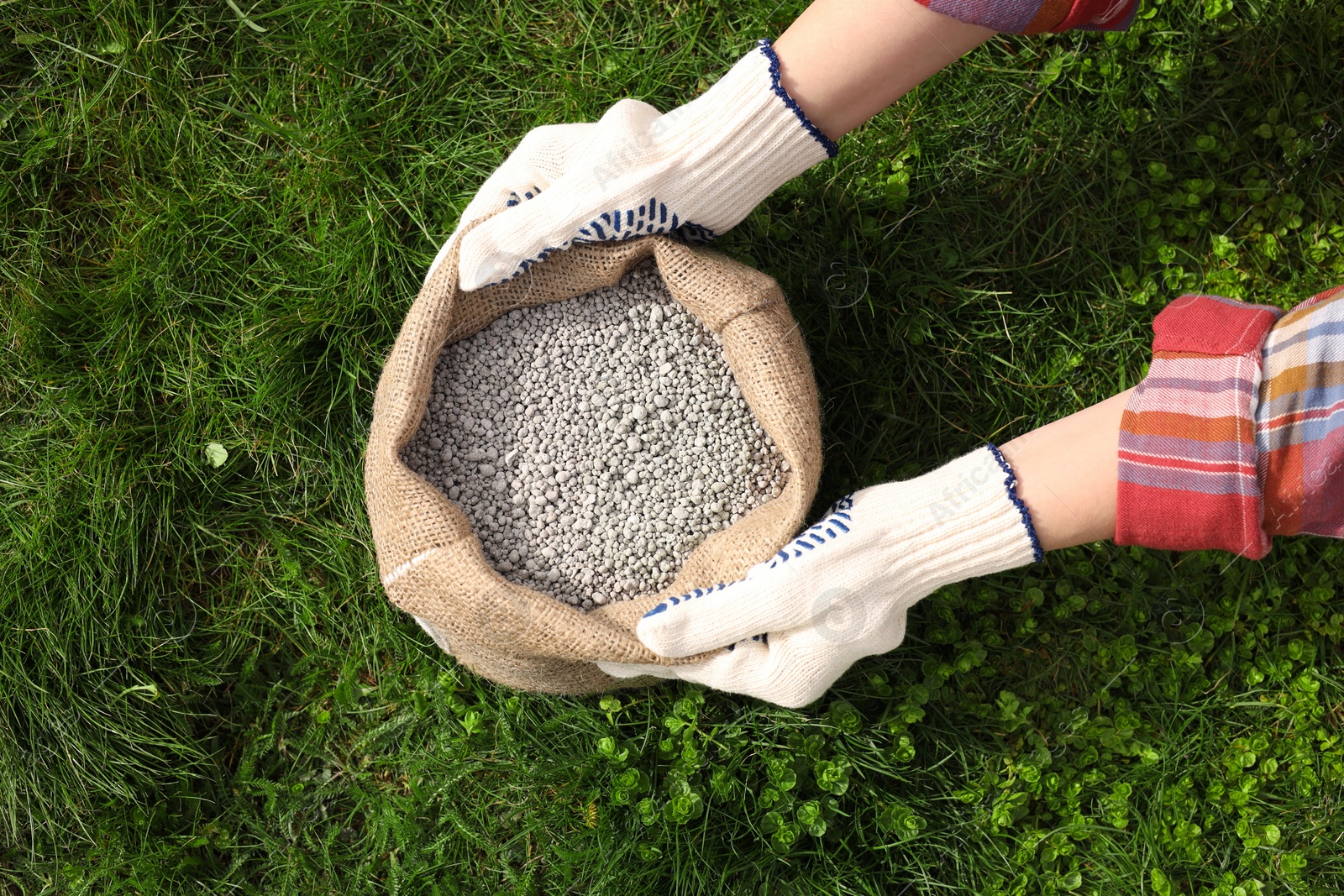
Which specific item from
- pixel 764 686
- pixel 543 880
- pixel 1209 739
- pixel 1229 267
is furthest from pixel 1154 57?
pixel 543 880

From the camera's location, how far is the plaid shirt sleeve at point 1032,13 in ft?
4.13

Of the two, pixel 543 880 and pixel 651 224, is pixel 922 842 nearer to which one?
pixel 543 880

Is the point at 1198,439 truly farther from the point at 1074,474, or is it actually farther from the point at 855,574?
the point at 855,574

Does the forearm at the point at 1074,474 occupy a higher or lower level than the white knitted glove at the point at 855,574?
higher

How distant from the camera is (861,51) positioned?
1363 millimetres

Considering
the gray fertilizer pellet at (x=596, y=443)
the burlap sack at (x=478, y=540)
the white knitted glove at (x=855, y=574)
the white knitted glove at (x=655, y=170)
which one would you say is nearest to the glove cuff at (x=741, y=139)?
the white knitted glove at (x=655, y=170)

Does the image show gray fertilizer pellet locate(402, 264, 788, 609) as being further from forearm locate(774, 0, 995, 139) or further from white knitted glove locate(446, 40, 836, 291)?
forearm locate(774, 0, 995, 139)

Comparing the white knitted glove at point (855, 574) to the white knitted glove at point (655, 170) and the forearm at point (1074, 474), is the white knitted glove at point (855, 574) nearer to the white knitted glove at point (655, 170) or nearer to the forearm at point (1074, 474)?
the forearm at point (1074, 474)

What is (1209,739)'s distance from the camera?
5.79 feet

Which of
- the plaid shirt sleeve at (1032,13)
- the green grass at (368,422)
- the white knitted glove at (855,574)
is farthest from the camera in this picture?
the green grass at (368,422)

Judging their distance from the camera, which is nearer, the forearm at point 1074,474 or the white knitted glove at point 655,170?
the forearm at point 1074,474

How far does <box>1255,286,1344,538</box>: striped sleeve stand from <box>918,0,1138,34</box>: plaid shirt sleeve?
50 cm

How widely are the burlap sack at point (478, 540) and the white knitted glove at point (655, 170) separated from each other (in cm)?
7

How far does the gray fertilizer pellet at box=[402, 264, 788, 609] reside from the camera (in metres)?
1.58
